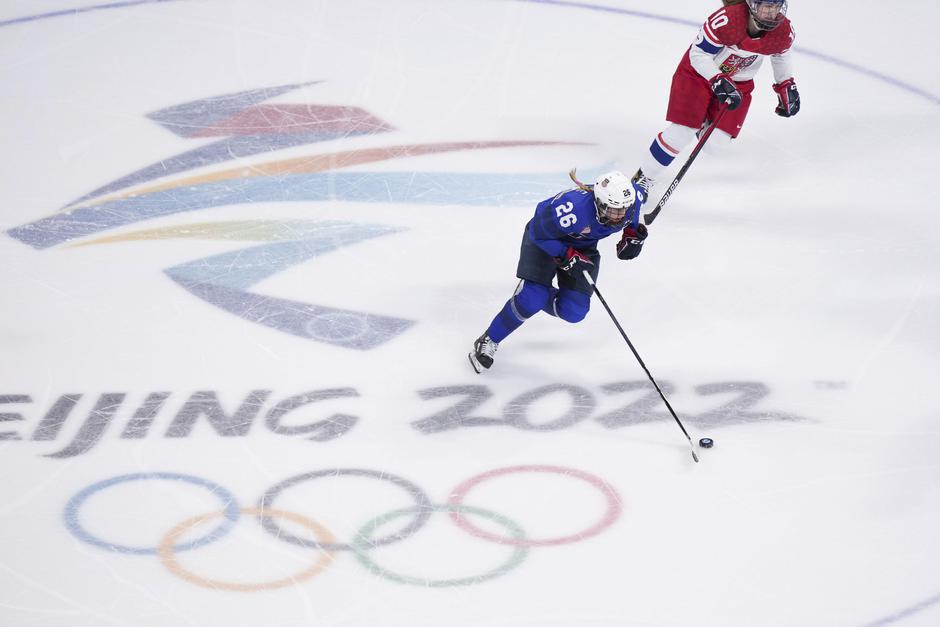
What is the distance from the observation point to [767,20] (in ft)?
18.4

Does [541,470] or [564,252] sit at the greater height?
[564,252]

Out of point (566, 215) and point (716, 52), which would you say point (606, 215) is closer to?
point (566, 215)

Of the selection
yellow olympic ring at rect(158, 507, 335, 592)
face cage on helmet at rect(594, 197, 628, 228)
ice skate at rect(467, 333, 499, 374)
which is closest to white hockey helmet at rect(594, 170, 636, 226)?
face cage on helmet at rect(594, 197, 628, 228)

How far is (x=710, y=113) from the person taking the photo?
20.3 feet

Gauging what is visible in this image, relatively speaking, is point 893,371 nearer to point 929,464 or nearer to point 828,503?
point 929,464

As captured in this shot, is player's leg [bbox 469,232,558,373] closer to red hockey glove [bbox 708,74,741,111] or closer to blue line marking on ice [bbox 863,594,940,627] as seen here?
red hockey glove [bbox 708,74,741,111]

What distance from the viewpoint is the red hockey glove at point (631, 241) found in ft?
16.7

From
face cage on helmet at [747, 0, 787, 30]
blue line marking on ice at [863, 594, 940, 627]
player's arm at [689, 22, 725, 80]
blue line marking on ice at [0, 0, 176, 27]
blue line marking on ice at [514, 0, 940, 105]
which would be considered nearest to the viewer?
blue line marking on ice at [863, 594, 940, 627]

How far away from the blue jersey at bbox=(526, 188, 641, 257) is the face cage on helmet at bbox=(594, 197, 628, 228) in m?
0.03

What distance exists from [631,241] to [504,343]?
2.65 ft

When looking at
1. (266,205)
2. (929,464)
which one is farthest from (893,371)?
(266,205)

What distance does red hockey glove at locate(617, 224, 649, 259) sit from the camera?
200 inches

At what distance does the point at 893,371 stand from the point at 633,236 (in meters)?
1.26

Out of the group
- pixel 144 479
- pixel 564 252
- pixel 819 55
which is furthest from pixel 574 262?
pixel 819 55
